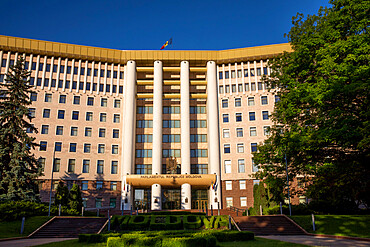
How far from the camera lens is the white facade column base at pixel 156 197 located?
49.3m

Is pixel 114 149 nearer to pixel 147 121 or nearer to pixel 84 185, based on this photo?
pixel 84 185

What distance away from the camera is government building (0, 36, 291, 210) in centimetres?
5094

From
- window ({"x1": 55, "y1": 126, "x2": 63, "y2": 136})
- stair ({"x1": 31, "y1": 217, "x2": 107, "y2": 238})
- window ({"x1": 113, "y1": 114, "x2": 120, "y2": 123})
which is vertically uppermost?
window ({"x1": 113, "y1": 114, "x2": 120, "y2": 123})

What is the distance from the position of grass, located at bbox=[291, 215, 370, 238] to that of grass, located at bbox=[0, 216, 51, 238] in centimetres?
2245

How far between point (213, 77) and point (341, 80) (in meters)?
37.7

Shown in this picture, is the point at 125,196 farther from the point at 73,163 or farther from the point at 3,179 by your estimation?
the point at 3,179

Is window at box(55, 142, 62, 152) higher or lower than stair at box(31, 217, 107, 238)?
higher

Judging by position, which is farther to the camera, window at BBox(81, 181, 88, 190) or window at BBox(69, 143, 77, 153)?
window at BBox(69, 143, 77, 153)

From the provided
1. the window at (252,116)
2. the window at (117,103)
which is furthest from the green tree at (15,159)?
the window at (252,116)

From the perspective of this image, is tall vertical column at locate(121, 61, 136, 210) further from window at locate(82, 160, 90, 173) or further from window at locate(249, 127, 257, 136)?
window at locate(249, 127, 257, 136)

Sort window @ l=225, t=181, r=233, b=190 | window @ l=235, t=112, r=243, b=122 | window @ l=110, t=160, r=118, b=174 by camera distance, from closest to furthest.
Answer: window @ l=225, t=181, r=233, b=190
window @ l=110, t=160, r=118, b=174
window @ l=235, t=112, r=243, b=122

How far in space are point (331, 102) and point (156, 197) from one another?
112ft

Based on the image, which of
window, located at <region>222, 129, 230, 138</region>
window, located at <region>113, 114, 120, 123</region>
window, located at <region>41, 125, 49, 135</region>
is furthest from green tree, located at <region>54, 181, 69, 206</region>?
window, located at <region>222, 129, 230, 138</region>

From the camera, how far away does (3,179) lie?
2977 cm
